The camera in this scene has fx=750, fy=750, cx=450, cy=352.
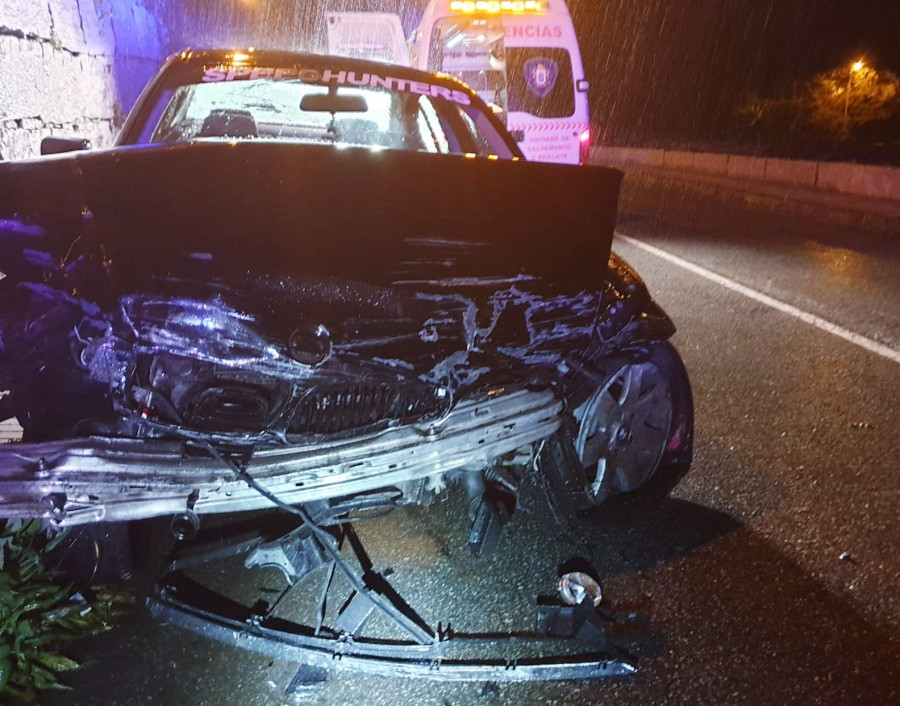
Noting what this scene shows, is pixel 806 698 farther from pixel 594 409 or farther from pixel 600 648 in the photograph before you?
pixel 594 409

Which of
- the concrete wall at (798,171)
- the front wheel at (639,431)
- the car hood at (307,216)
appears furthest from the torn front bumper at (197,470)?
the concrete wall at (798,171)

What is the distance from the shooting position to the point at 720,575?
2775 mm

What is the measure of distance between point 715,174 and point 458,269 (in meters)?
17.5

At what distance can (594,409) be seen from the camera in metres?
2.69

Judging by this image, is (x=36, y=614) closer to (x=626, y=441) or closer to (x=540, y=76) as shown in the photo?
(x=626, y=441)

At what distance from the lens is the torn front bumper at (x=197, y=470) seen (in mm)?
2008

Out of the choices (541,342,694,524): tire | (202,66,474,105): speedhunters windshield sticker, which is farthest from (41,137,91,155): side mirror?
(541,342,694,524): tire

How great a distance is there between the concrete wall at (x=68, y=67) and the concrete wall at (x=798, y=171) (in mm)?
12419


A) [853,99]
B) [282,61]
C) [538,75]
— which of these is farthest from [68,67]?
[853,99]

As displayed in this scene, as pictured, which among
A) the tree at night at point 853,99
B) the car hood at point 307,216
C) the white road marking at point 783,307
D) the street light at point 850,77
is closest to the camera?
the car hood at point 307,216

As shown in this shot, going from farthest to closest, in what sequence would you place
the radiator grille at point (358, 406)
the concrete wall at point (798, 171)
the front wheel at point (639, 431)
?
the concrete wall at point (798, 171) → the front wheel at point (639, 431) → the radiator grille at point (358, 406)

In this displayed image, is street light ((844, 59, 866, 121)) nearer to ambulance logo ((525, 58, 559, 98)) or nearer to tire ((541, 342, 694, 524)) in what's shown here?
ambulance logo ((525, 58, 559, 98))

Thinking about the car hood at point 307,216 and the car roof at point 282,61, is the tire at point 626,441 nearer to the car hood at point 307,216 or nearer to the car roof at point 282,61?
the car hood at point 307,216

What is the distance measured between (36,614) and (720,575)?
234 centimetres
